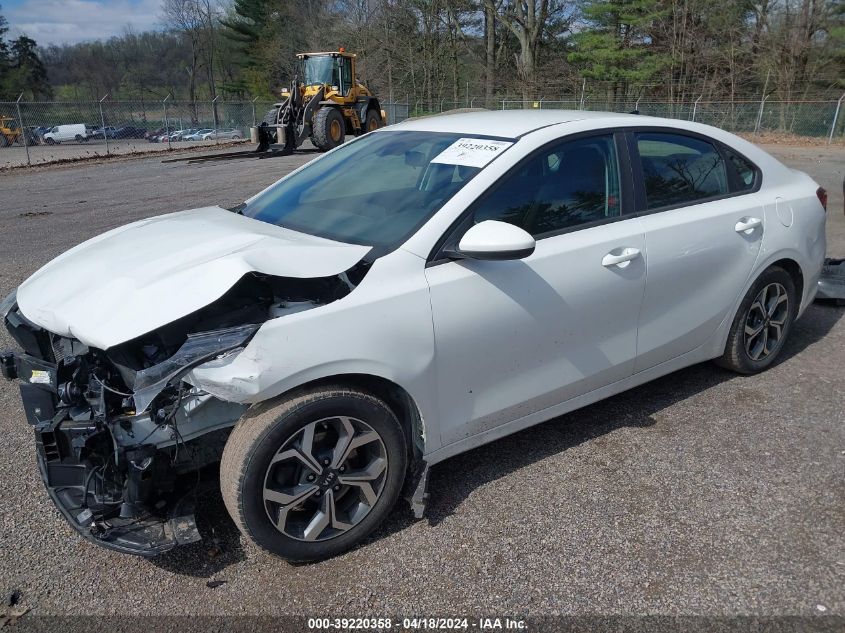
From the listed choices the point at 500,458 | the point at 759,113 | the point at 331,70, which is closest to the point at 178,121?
the point at 331,70

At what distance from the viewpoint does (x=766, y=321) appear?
409cm

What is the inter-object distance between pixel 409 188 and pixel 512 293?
75 centimetres

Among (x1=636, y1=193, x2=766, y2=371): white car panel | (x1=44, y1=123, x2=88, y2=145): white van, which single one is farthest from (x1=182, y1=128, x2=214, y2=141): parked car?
(x1=636, y1=193, x2=766, y2=371): white car panel

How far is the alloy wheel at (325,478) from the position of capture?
246cm

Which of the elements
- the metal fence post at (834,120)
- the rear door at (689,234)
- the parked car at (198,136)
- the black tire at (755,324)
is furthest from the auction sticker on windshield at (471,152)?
the parked car at (198,136)

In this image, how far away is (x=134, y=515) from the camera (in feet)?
8.09

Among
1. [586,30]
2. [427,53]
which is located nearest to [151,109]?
[427,53]

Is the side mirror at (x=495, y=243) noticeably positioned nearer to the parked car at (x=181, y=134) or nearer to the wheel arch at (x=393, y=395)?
the wheel arch at (x=393, y=395)

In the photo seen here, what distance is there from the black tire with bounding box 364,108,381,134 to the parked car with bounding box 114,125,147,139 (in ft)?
42.8

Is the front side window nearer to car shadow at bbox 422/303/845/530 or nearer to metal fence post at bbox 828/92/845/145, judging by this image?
car shadow at bbox 422/303/845/530

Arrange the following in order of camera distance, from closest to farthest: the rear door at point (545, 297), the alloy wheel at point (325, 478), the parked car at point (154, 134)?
the alloy wheel at point (325, 478) → the rear door at point (545, 297) → the parked car at point (154, 134)

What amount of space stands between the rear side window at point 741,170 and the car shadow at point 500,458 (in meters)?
1.18

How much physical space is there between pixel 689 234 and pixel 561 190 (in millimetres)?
808

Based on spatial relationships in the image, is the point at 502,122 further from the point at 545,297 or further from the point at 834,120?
the point at 834,120
